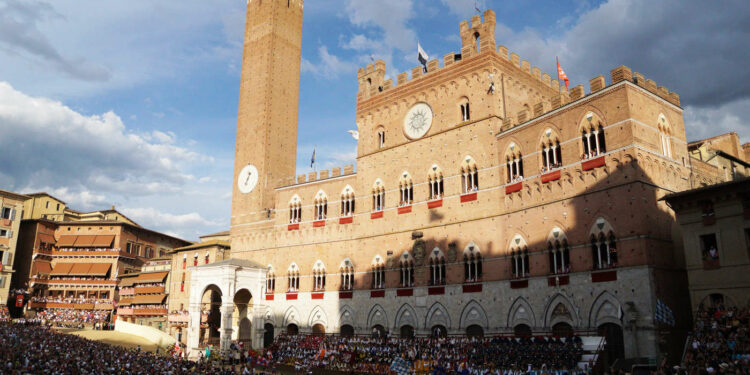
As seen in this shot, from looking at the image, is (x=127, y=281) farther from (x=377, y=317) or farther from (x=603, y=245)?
(x=603, y=245)

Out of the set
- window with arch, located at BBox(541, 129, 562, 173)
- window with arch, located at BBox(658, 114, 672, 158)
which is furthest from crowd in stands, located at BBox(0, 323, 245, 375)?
window with arch, located at BBox(658, 114, 672, 158)

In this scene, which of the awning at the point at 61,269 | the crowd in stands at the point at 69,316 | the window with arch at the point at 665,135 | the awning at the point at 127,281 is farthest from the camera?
the awning at the point at 61,269

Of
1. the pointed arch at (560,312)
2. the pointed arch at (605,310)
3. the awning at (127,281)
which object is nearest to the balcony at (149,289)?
the awning at (127,281)

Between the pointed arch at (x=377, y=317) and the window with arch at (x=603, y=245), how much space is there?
1599cm

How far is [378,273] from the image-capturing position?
3997 cm

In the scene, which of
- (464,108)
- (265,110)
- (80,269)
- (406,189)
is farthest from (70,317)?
(464,108)

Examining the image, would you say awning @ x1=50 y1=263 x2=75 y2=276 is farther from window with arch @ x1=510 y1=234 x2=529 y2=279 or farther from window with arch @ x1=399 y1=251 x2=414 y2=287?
window with arch @ x1=510 y1=234 x2=529 y2=279

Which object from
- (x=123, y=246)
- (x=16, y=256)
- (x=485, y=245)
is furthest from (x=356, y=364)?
(x=16, y=256)

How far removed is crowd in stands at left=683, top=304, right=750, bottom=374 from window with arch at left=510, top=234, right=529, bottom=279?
9560mm

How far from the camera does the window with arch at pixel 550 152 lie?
30.9 metres

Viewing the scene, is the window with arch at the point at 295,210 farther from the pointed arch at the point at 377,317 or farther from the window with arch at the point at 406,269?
the window with arch at the point at 406,269

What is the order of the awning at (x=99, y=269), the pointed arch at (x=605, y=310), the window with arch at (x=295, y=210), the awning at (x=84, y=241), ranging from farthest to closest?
the awning at (x=84, y=241) → the awning at (x=99, y=269) → the window with arch at (x=295, y=210) → the pointed arch at (x=605, y=310)

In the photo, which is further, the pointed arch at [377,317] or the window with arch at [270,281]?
the window with arch at [270,281]

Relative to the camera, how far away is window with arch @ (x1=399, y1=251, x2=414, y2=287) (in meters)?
37.8
